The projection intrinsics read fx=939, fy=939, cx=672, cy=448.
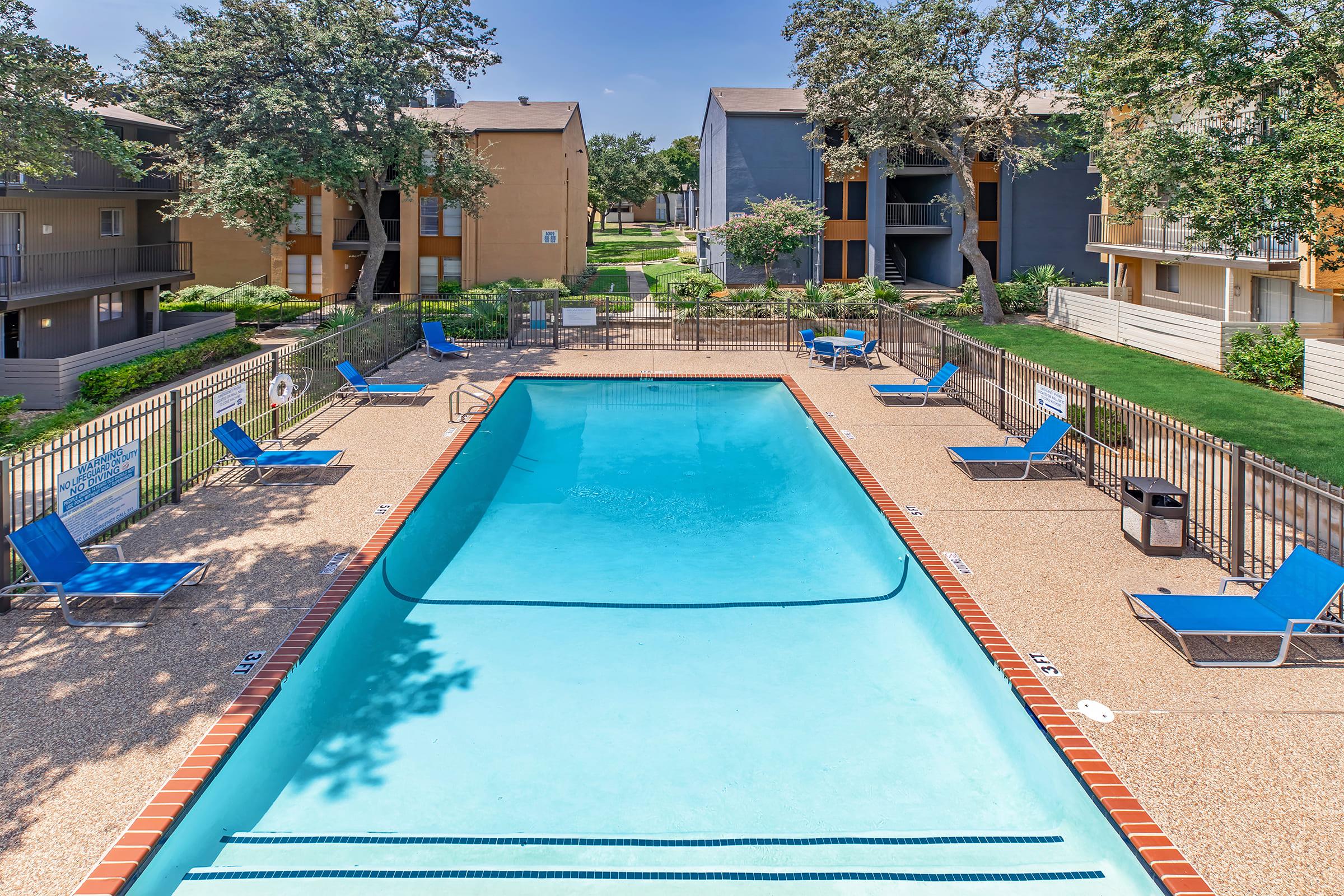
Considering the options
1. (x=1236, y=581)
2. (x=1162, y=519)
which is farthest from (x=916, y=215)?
(x=1236, y=581)

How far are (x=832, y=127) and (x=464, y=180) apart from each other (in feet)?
58.4

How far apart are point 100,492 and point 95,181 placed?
21.0 m

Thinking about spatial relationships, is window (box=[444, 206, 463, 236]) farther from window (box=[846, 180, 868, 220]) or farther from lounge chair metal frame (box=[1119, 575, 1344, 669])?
lounge chair metal frame (box=[1119, 575, 1344, 669])

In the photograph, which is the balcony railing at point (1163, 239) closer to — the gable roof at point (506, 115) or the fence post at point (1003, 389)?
the fence post at point (1003, 389)

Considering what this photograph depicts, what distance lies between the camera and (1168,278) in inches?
1203

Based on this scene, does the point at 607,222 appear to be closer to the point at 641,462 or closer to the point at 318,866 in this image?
the point at 641,462

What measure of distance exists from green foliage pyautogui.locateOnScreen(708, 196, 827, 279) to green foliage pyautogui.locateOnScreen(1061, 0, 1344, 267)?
1762 centimetres

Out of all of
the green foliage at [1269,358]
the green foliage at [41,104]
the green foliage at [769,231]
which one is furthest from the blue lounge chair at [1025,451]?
the green foliage at [769,231]

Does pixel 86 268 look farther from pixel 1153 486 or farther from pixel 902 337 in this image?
pixel 1153 486

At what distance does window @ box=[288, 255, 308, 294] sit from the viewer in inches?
1563

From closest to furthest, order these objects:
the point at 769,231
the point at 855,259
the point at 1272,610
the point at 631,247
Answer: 1. the point at 1272,610
2. the point at 769,231
3. the point at 855,259
4. the point at 631,247

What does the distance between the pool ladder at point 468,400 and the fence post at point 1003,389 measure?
9370 millimetres

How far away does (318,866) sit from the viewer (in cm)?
588

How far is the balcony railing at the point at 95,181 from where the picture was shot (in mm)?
23438
